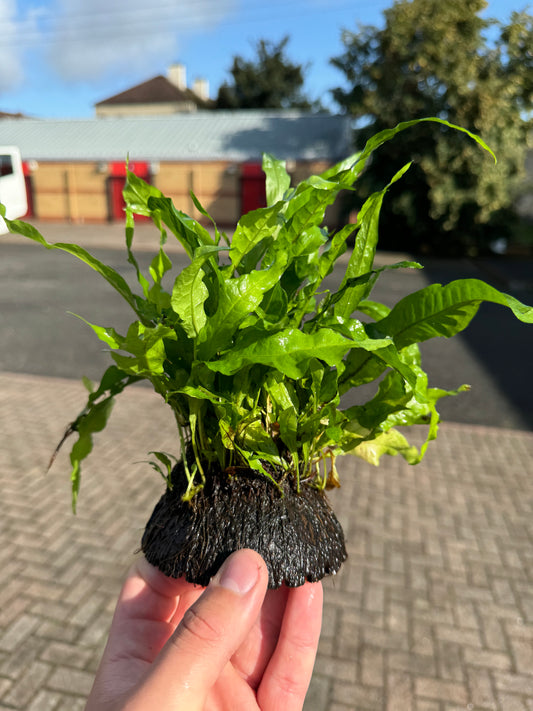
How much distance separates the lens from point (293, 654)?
73.8 inches

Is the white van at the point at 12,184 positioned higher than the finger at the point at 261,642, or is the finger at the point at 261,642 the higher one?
the finger at the point at 261,642

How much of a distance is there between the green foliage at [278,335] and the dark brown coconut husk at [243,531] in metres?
0.06

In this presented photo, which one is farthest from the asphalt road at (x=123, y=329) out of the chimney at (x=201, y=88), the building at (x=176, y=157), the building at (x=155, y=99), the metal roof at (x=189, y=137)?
the chimney at (x=201, y=88)

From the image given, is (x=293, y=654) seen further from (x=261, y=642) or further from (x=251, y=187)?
(x=251, y=187)

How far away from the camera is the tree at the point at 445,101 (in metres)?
17.7

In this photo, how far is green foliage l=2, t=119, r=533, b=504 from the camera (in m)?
1.28

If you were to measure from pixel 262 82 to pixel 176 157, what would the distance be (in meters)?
22.0

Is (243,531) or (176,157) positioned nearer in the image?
(243,531)

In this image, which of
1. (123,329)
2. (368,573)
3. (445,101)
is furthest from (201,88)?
(368,573)

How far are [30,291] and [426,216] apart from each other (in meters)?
14.1

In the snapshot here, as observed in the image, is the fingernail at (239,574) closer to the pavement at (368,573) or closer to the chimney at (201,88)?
the pavement at (368,573)

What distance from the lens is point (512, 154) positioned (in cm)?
Result: 1883

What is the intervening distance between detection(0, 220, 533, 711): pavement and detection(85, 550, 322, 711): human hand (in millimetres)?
562

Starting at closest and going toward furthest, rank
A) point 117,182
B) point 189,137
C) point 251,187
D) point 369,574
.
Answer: point 369,574 → point 251,187 → point 117,182 → point 189,137
